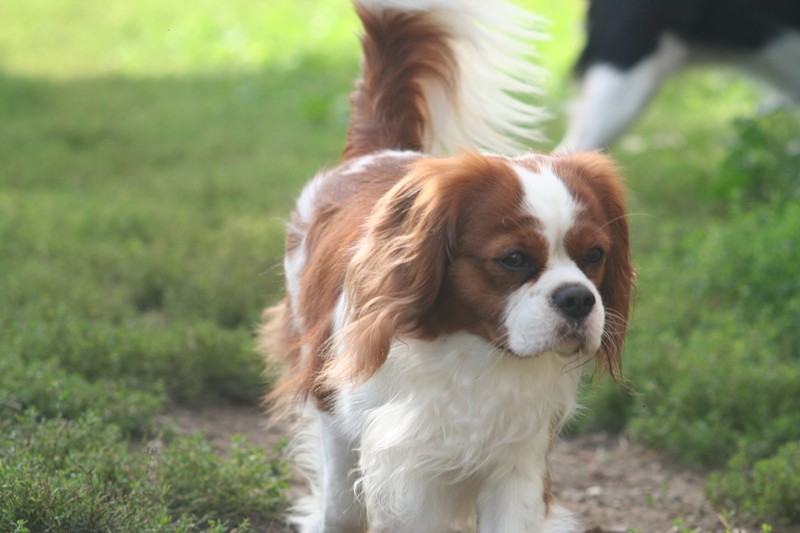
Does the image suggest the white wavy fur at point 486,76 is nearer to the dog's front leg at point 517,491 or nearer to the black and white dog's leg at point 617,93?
the dog's front leg at point 517,491

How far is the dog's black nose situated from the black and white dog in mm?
4571

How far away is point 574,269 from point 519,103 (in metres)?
1.67

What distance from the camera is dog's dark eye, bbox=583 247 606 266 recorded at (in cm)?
299

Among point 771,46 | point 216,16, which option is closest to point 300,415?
point 771,46

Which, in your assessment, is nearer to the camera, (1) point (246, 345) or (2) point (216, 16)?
(1) point (246, 345)

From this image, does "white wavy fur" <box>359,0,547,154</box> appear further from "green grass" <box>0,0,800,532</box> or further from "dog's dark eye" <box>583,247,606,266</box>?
"dog's dark eye" <box>583,247,606,266</box>

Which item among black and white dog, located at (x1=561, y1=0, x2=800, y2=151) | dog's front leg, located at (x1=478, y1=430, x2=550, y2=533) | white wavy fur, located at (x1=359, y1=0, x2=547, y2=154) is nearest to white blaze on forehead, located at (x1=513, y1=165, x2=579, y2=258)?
dog's front leg, located at (x1=478, y1=430, x2=550, y2=533)

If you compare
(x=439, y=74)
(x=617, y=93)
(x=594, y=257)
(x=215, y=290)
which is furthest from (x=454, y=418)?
(x=617, y=93)

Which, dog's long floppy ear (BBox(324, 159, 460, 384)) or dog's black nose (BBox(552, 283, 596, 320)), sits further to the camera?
dog's long floppy ear (BBox(324, 159, 460, 384))

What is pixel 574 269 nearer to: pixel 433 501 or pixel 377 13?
pixel 433 501

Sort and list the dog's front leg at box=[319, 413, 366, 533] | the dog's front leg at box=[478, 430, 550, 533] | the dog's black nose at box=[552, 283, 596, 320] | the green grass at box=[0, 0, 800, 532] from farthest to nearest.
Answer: the green grass at box=[0, 0, 800, 532]
the dog's front leg at box=[319, 413, 366, 533]
the dog's front leg at box=[478, 430, 550, 533]
the dog's black nose at box=[552, 283, 596, 320]

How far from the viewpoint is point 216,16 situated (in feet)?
49.4

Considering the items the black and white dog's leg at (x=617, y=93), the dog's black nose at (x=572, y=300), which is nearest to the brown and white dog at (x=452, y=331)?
the dog's black nose at (x=572, y=300)

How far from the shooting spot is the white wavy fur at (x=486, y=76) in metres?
4.23
